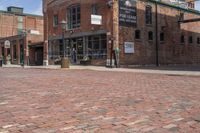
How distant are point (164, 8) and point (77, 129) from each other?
33.8 meters

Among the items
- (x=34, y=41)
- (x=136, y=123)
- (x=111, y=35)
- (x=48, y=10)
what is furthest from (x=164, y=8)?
(x=136, y=123)

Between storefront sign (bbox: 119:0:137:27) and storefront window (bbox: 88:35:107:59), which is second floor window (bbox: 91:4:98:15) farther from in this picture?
storefront sign (bbox: 119:0:137:27)

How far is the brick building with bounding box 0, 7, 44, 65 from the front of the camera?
Answer: 45.8 meters

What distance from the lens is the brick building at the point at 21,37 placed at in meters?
45.8

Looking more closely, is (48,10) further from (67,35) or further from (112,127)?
(112,127)

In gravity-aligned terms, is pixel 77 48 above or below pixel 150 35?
below

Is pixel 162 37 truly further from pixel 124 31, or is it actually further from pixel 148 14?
pixel 124 31

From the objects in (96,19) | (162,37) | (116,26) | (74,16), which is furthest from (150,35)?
(74,16)

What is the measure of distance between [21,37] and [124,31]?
2152cm

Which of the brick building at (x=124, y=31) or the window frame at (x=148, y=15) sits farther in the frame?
the window frame at (x=148, y=15)

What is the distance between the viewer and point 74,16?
35.7 m

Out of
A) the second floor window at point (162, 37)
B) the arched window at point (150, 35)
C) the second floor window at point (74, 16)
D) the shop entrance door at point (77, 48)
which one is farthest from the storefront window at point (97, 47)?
the second floor window at point (162, 37)

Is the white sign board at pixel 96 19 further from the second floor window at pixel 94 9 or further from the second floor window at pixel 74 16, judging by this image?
the second floor window at pixel 74 16

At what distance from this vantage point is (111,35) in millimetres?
30656
